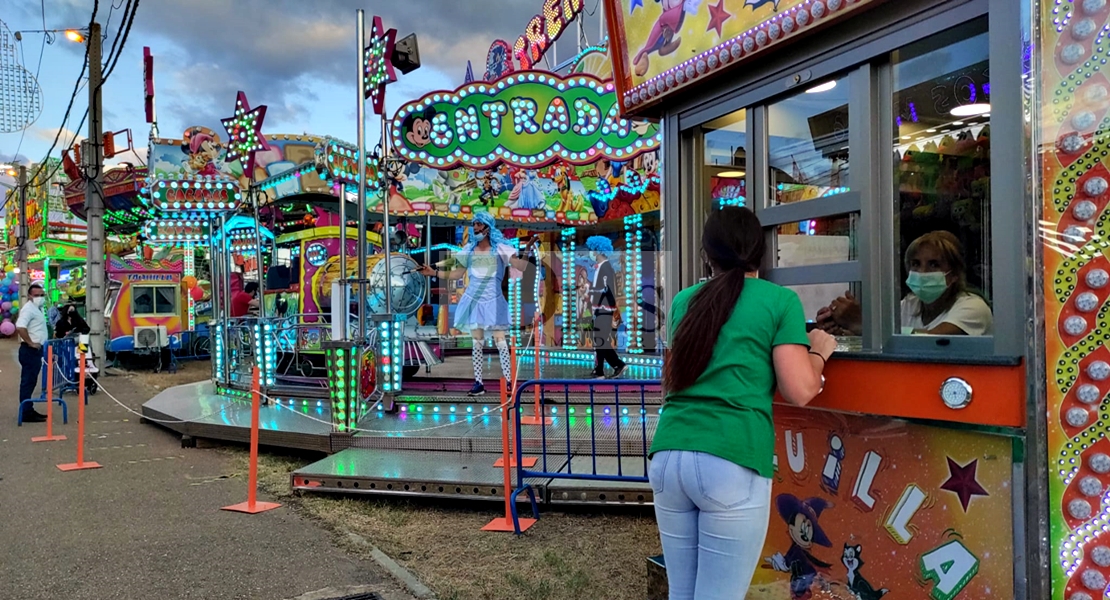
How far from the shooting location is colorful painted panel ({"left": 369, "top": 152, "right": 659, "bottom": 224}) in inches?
505

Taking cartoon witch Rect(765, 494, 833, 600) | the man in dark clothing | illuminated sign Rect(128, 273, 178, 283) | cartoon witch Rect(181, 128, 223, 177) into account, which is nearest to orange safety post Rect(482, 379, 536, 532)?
cartoon witch Rect(765, 494, 833, 600)

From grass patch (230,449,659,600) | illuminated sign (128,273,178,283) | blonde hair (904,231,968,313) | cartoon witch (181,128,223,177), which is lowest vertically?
grass patch (230,449,659,600)

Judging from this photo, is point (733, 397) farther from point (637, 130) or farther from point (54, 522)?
point (637, 130)

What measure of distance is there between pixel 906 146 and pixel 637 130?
4.82 m

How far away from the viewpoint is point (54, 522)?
5070 millimetres

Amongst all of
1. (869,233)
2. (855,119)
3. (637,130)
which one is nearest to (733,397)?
(869,233)

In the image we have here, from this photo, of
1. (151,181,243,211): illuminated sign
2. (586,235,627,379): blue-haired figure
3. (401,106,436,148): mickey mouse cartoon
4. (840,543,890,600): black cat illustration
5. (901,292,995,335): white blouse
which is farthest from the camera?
(586,235,627,379): blue-haired figure

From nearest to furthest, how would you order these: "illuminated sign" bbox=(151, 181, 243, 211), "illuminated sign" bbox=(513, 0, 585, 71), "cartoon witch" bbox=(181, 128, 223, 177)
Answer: "illuminated sign" bbox=(151, 181, 243, 211)
"illuminated sign" bbox=(513, 0, 585, 71)
"cartoon witch" bbox=(181, 128, 223, 177)

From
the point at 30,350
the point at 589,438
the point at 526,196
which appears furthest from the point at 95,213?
the point at 589,438

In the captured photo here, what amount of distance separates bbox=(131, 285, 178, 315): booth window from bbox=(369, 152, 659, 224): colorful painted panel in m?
7.41

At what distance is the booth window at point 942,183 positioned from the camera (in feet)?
7.95

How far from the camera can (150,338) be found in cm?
1631

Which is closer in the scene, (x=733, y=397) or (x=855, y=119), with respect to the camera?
(x=733, y=397)

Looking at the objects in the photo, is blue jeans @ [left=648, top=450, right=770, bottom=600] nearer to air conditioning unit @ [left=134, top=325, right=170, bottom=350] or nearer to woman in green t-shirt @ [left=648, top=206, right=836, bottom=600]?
woman in green t-shirt @ [left=648, top=206, right=836, bottom=600]
